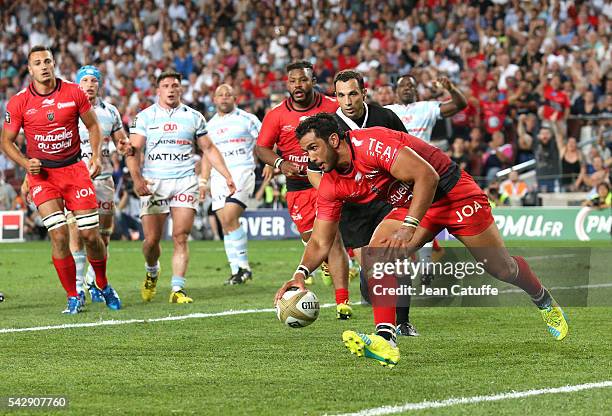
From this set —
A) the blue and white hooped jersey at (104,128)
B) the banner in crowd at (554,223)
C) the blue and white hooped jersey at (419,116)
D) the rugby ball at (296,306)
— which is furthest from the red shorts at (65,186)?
the banner in crowd at (554,223)

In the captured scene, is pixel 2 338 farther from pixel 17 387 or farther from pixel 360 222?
pixel 360 222

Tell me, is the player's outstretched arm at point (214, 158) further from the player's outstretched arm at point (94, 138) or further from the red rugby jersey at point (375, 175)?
the red rugby jersey at point (375, 175)

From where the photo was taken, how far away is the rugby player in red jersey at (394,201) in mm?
7980

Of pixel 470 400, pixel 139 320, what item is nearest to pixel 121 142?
pixel 139 320

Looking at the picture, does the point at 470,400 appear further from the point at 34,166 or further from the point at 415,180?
the point at 34,166

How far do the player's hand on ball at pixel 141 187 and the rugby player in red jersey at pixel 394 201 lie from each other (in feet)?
15.5

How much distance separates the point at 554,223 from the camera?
2319 cm

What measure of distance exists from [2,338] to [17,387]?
2681 millimetres

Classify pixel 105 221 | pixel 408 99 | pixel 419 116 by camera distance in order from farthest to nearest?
pixel 408 99 → pixel 419 116 → pixel 105 221

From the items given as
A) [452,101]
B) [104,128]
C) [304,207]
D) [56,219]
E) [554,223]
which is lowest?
[554,223]

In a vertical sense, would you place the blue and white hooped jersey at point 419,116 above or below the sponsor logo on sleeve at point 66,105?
below

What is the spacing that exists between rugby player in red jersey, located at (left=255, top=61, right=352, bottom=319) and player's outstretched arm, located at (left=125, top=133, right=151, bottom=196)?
1.62m

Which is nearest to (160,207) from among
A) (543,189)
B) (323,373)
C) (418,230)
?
(418,230)

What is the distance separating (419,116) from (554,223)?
33.1ft
